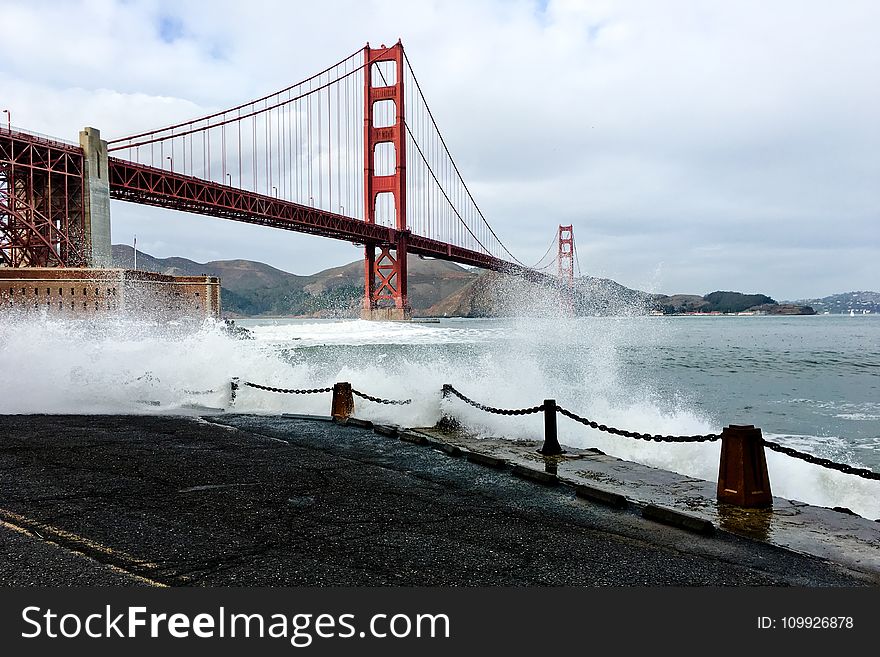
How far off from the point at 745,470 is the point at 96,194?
43742 mm

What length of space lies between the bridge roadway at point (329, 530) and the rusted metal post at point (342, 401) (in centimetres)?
308

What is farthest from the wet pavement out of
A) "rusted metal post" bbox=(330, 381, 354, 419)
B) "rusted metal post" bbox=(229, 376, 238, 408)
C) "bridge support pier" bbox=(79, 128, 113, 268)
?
"bridge support pier" bbox=(79, 128, 113, 268)

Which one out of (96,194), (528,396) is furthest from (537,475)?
(96,194)

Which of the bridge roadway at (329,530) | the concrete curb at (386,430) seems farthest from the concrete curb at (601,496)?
the concrete curb at (386,430)

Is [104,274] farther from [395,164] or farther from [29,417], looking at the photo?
[29,417]

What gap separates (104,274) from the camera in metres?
43.3

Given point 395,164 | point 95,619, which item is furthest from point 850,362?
point 395,164

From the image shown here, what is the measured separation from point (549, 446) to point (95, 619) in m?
5.00

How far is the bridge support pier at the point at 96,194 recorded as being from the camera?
41219 mm

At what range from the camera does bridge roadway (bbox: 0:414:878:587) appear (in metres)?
3.47

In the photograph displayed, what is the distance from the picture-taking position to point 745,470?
5148mm

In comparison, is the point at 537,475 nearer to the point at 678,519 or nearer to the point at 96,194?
the point at 678,519

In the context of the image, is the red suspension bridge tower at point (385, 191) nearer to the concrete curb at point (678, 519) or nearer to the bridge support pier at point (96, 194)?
the bridge support pier at point (96, 194)

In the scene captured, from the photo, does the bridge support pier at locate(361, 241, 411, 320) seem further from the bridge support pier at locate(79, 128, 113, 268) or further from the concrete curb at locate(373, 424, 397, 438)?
the concrete curb at locate(373, 424, 397, 438)
